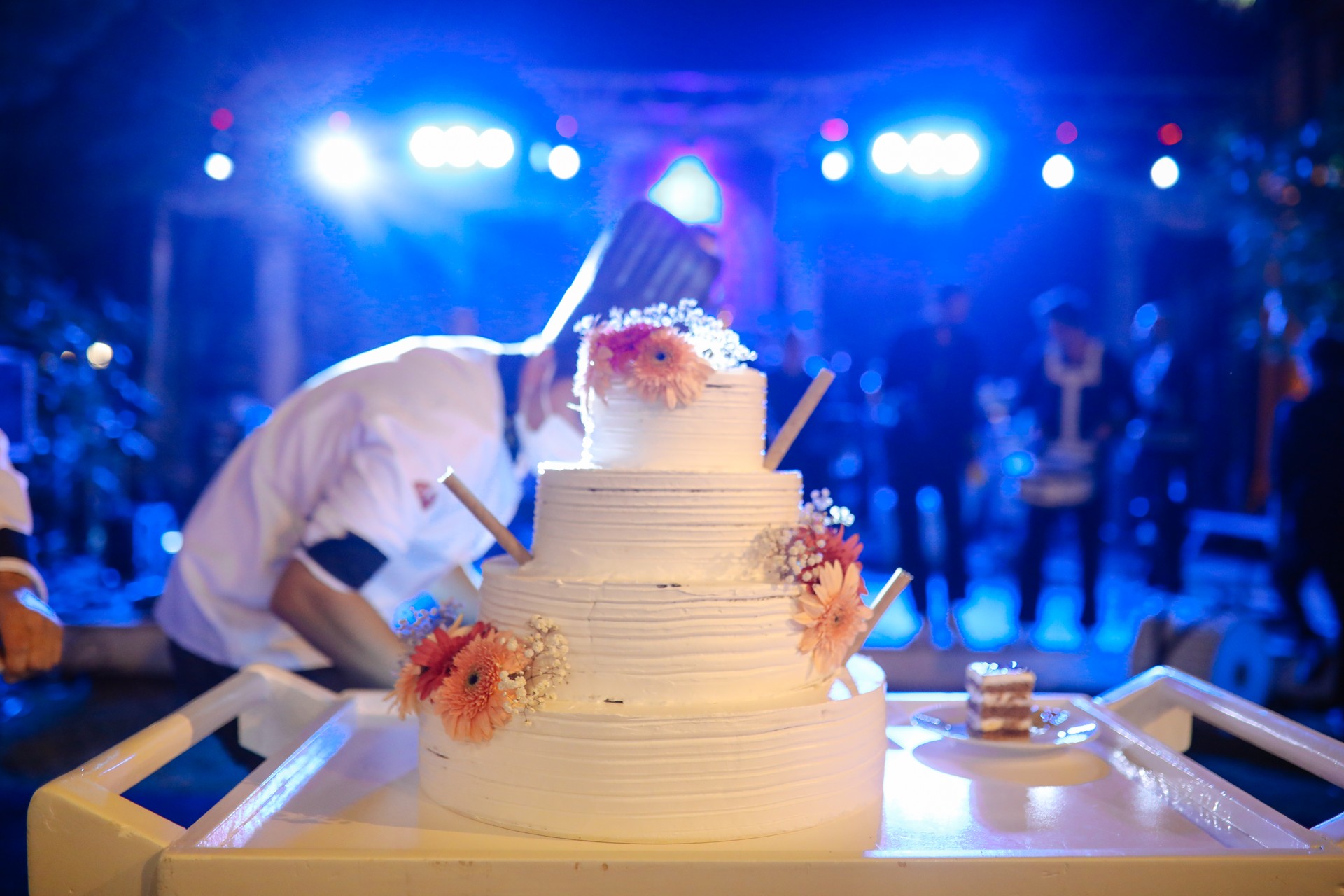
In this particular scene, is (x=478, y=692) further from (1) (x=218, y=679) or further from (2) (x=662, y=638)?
(1) (x=218, y=679)

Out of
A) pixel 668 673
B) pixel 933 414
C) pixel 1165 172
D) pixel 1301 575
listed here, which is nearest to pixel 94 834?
pixel 668 673

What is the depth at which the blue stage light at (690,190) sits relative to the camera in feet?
36.9

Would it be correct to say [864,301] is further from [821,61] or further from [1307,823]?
[1307,823]

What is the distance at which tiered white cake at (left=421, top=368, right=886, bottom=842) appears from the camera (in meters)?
1.59

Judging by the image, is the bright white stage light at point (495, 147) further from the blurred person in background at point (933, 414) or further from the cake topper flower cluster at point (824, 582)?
the cake topper flower cluster at point (824, 582)

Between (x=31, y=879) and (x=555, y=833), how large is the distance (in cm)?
77

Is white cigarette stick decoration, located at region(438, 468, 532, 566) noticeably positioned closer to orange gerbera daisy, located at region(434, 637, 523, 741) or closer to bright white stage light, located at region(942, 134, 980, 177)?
orange gerbera daisy, located at region(434, 637, 523, 741)

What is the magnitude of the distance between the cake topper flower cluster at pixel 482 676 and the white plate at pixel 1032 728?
873 mm

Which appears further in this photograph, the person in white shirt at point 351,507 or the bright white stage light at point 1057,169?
the bright white stage light at point 1057,169

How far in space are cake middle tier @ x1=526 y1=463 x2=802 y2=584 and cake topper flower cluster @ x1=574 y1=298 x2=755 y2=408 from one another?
16 cm

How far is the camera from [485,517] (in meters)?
1.81

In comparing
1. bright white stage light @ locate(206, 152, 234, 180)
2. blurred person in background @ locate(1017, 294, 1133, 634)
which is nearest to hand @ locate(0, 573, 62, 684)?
blurred person in background @ locate(1017, 294, 1133, 634)

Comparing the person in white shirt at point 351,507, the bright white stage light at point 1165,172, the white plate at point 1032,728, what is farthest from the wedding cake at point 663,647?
the bright white stage light at point 1165,172

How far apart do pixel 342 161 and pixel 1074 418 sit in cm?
761
